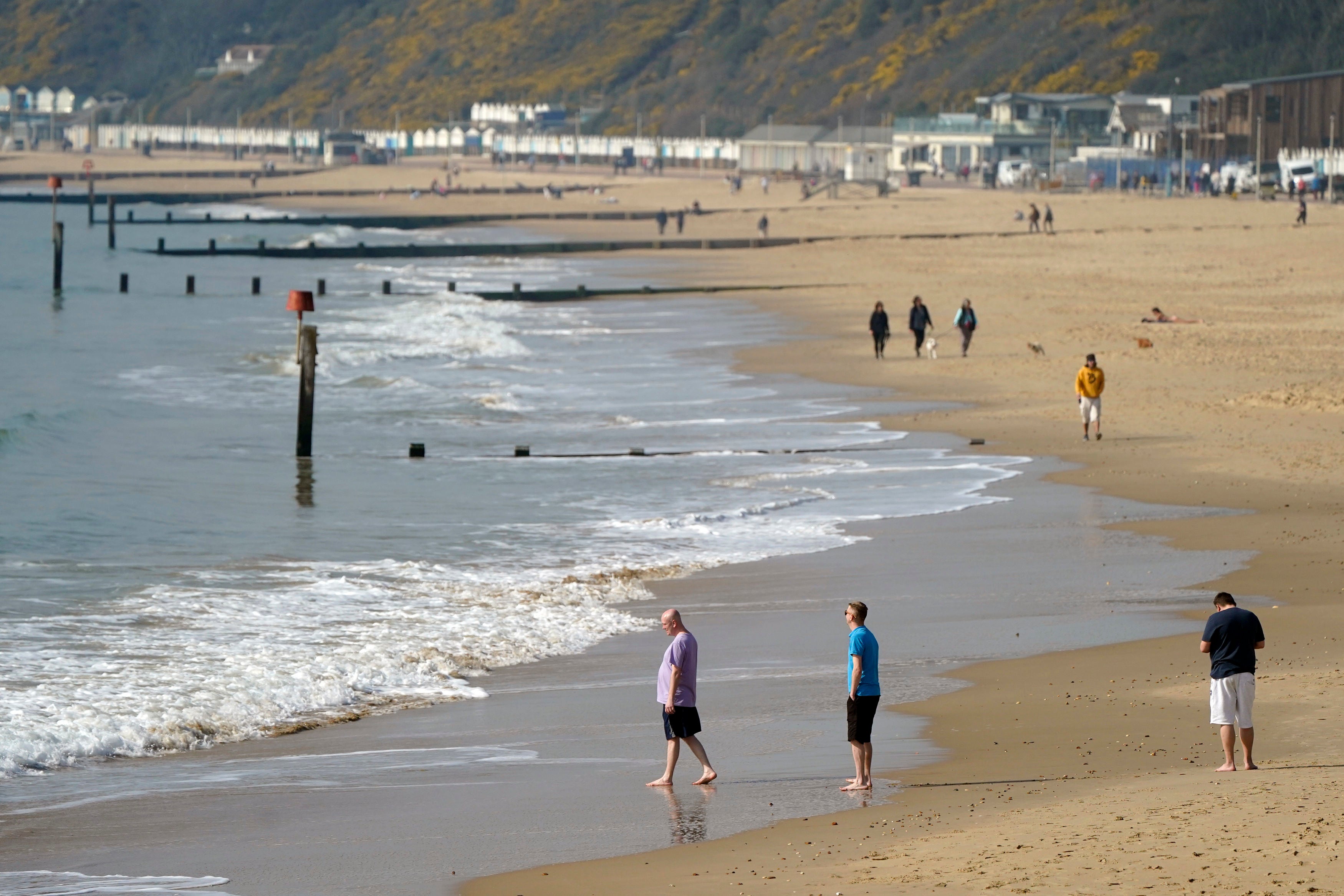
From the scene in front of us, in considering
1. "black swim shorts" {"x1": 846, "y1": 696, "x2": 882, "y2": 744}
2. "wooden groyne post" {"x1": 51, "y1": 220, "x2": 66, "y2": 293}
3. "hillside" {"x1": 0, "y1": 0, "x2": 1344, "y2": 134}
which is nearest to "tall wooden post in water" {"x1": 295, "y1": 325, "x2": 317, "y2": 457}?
"black swim shorts" {"x1": 846, "y1": 696, "x2": 882, "y2": 744}

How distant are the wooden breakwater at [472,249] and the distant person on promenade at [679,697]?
5914cm

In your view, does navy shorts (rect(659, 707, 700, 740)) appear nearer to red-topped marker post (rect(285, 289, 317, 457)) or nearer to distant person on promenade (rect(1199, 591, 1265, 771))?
distant person on promenade (rect(1199, 591, 1265, 771))

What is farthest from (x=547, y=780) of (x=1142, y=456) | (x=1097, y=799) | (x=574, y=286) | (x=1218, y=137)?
(x=1218, y=137)

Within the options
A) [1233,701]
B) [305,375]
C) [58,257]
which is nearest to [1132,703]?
[1233,701]

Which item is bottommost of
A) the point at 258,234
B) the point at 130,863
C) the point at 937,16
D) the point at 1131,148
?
the point at 130,863

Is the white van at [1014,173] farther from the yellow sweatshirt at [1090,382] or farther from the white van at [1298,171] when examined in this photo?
the yellow sweatshirt at [1090,382]

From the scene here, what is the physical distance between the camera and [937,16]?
159875mm

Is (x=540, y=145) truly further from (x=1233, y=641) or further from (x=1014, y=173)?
(x=1233, y=641)

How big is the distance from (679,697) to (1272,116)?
4040 inches

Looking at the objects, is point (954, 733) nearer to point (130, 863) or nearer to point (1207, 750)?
point (1207, 750)

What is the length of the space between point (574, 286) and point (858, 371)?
22640 mm

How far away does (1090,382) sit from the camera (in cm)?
2278

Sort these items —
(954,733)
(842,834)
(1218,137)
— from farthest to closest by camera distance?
(1218,137), (954,733), (842,834)

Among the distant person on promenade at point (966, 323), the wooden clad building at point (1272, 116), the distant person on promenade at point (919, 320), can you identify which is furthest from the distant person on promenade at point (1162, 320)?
the wooden clad building at point (1272, 116)
